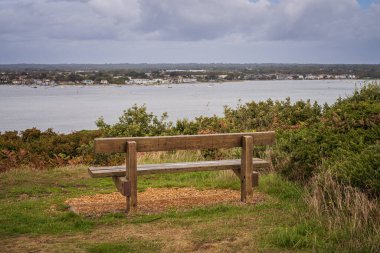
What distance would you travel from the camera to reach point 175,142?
7070mm

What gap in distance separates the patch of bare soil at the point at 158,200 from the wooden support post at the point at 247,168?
0.15 meters

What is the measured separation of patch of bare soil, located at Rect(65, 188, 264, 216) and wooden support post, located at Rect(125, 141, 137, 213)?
211 mm

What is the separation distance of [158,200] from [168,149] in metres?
1.13

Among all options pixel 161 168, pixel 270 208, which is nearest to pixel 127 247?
pixel 161 168

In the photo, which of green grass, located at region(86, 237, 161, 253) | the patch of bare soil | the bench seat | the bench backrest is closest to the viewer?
green grass, located at region(86, 237, 161, 253)

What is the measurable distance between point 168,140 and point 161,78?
12422 centimetres

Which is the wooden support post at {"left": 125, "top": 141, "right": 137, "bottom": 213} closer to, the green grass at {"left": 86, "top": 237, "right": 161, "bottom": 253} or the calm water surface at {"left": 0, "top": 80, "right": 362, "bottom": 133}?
the green grass at {"left": 86, "top": 237, "right": 161, "bottom": 253}

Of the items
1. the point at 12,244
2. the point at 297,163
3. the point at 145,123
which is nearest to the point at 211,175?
the point at 297,163

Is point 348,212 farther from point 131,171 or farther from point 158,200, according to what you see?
point 158,200

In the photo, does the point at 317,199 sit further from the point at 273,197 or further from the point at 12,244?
the point at 12,244

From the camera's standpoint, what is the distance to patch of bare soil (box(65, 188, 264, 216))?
7.19 meters

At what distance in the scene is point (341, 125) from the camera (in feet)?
29.3

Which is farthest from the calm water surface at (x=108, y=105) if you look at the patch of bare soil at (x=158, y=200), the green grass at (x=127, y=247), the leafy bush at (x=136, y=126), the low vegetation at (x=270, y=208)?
the green grass at (x=127, y=247)

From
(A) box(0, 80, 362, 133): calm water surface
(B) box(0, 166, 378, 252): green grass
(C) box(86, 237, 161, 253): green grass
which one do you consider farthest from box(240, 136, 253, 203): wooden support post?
(A) box(0, 80, 362, 133): calm water surface
